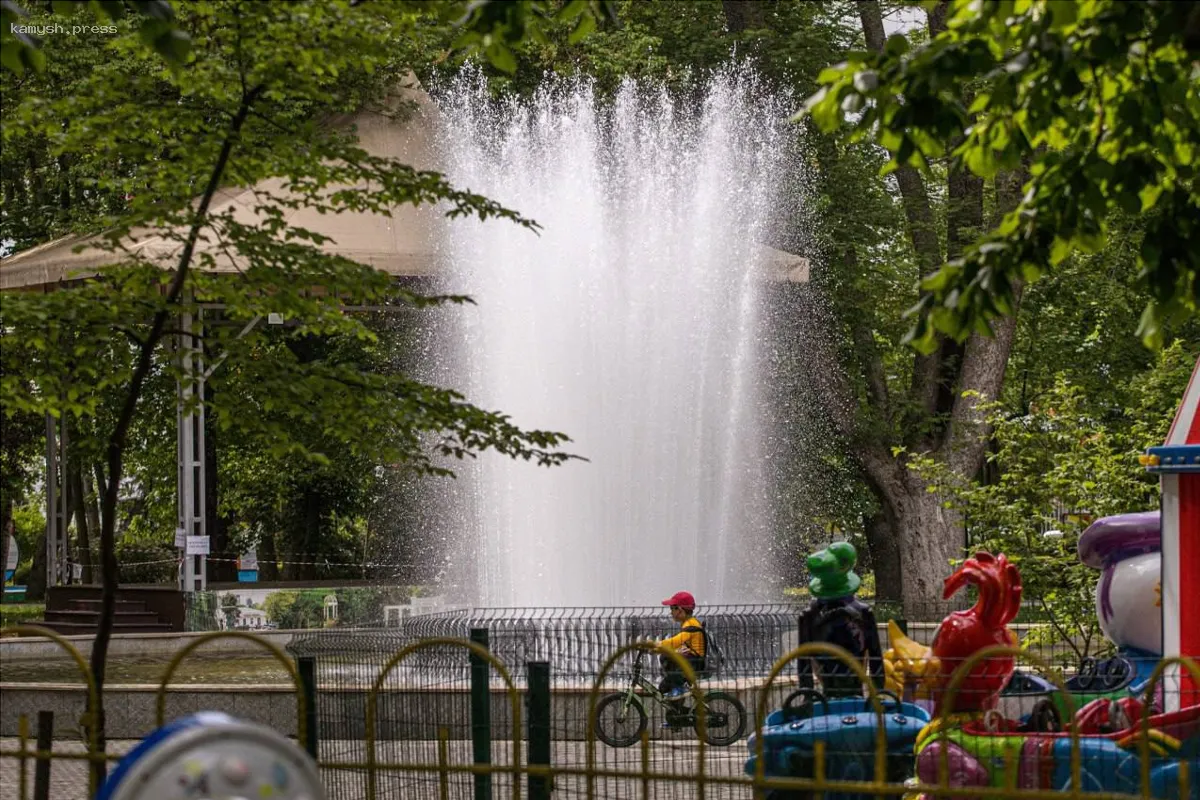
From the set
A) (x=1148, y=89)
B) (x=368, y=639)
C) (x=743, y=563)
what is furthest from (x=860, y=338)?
(x=1148, y=89)

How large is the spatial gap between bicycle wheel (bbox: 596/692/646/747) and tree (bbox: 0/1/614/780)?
4935mm

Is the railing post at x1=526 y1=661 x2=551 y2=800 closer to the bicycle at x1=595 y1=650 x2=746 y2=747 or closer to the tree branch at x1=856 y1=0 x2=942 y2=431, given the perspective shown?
the bicycle at x1=595 y1=650 x2=746 y2=747

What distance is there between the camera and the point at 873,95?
23.5 feet

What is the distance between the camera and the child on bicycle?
13.7m

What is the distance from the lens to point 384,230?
24.0 m


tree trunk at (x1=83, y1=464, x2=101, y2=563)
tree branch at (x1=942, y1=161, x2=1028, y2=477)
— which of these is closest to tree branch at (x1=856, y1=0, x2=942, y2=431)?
tree branch at (x1=942, y1=161, x2=1028, y2=477)

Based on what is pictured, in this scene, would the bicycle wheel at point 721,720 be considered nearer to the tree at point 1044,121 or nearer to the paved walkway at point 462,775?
the paved walkway at point 462,775

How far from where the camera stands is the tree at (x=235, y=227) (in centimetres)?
815

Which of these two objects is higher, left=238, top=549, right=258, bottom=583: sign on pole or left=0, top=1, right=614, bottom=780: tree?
left=0, top=1, right=614, bottom=780: tree

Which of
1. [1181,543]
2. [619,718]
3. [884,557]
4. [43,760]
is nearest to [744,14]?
[884,557]

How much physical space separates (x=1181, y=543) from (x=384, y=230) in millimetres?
16166

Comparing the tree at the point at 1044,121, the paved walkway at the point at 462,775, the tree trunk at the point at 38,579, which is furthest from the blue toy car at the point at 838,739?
the tree trunk at the point at 38,579

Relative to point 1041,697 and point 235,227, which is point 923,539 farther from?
point 235,227

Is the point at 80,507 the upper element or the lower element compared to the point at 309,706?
upper
